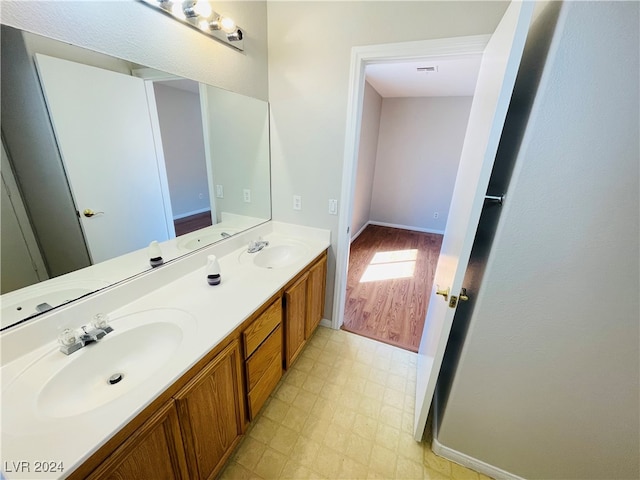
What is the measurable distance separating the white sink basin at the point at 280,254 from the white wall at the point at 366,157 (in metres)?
1.88

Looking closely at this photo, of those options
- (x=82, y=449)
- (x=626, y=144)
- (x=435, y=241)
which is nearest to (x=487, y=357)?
(x=626, y=144)

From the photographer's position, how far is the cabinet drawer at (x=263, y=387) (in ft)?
4.27

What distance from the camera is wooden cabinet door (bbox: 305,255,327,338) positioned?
178cm

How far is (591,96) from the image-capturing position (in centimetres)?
77

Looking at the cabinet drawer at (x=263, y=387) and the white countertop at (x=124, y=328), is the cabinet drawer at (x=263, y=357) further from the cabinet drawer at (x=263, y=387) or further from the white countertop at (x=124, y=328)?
the white countertop at (x=124, y=328)

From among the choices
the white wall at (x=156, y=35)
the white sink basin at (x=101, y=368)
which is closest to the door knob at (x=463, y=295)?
the white sink basin at (x=101, y=368)

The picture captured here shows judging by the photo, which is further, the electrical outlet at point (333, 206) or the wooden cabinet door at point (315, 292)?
the electrical outlet at point (333, 206)

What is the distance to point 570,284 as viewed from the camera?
92 centimetres

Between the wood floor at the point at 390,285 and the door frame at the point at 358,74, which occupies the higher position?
the door frame at the point at 358,74

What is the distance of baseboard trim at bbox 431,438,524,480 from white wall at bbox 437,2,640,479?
0.04 m

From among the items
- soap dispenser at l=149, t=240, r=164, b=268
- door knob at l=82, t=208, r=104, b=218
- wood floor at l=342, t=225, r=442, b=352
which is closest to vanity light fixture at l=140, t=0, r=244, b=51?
door knob at l=82, t=208, r=104, b=218

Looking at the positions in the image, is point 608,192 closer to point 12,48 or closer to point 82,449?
point 82,449

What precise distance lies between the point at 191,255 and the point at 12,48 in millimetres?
970

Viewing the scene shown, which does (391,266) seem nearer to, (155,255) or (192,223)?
(192,223)
